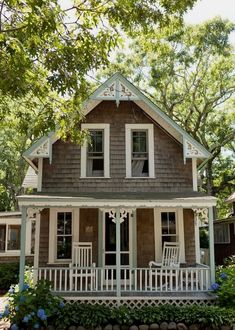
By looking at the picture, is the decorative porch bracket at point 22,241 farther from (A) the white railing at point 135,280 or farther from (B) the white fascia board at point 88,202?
(A) the white railing at point 135,280

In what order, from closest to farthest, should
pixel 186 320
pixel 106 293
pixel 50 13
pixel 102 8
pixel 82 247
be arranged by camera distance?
1. pixel 50 13
2. pixel 102 8
3. pixel 186 320
4. pixel 106 293
5. pixel 82 247

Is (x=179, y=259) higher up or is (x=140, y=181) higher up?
(x=140, y=181)

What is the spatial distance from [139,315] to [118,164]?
5024 mm

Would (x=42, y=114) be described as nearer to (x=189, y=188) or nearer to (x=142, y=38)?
(x=142, y=38)

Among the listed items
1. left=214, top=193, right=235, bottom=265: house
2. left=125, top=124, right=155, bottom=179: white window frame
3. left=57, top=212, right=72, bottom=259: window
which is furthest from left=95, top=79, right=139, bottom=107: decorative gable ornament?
left=214, top=193, right=235, bottom=265: house

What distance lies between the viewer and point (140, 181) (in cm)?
1279

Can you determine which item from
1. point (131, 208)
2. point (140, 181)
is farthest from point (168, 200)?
point (140, 181)

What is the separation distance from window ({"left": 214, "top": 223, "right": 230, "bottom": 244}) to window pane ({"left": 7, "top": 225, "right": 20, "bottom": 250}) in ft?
43.3

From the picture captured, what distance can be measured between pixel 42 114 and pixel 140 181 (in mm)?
5053

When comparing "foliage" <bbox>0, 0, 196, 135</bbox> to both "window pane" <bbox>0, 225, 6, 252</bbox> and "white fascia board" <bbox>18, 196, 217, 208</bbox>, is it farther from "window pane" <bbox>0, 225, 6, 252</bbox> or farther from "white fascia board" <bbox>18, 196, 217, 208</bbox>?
"window pane" <bbox>0, 225, 6, 252</bbox>

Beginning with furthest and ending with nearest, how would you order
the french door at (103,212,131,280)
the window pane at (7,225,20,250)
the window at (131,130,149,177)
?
the window pane at (7,225,20,250), the window at (131,130,149,177), the french door at (103,212,131,280)

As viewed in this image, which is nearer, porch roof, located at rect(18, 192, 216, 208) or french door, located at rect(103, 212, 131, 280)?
porch roof, located at rect(18, 192, 216, 208)

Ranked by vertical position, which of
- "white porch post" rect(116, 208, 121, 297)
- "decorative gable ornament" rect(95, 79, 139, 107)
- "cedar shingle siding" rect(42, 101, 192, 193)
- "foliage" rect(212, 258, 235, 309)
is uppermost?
"decorative gable ornament" rect(95, 79, 139, 107)

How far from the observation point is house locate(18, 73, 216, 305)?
12312 mm
